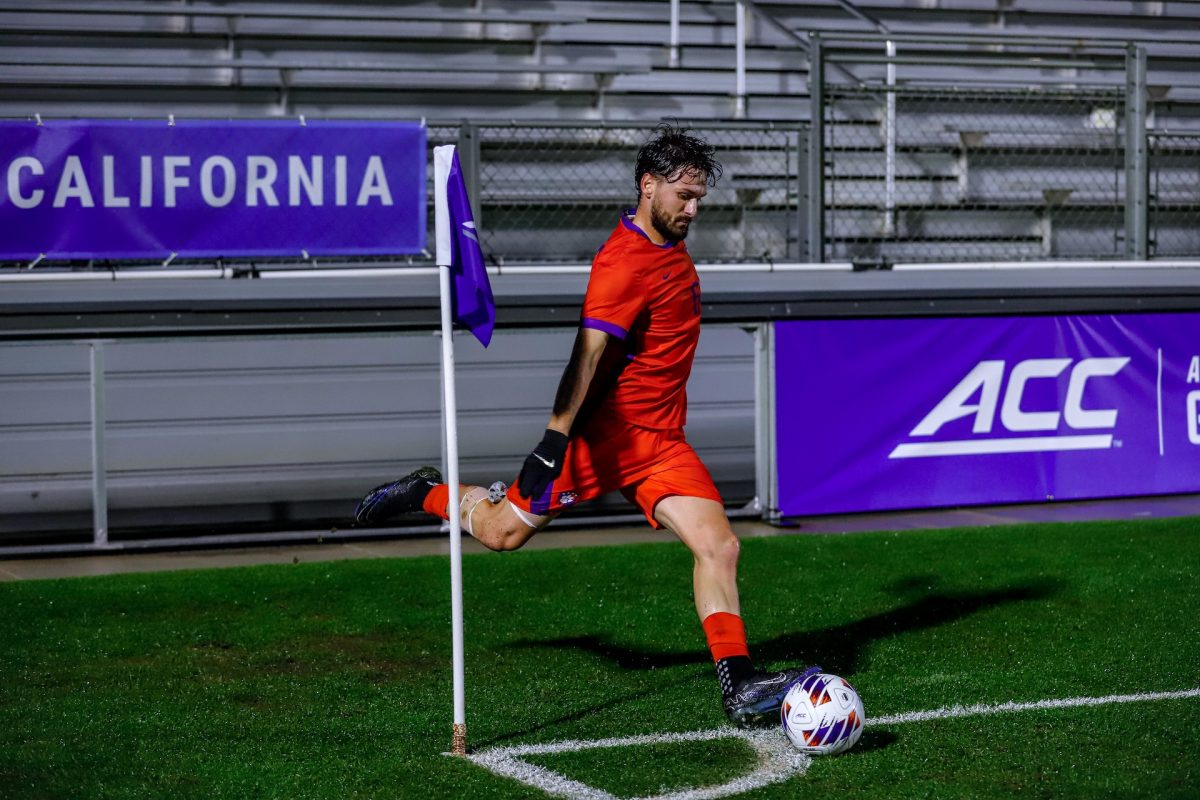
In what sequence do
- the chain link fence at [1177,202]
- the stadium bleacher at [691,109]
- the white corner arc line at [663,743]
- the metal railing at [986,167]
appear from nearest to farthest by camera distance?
1. the white corner arc line at [663,743]
2. the stadium bleacher at [691,109]
3. the metal railing at [986,167]
4. the chain link fence at [1177,202]

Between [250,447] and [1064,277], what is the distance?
6.10 metres

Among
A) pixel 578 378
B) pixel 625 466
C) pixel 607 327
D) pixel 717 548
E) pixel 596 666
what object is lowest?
pixel 596 666

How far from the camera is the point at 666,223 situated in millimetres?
5453

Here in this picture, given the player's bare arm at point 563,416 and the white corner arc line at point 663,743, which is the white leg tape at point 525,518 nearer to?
the player's bare arm at point 563,416

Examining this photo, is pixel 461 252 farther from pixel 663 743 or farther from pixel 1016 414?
pixel 1016 414

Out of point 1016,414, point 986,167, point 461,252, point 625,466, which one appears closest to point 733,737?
point 625,466

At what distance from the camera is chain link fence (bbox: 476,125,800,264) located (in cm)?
1144

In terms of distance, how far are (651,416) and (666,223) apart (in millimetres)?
723

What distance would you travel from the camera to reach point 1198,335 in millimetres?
10984

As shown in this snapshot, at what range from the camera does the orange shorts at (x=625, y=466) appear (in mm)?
5602

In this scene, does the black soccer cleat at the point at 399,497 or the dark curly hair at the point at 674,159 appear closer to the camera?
the dark curly hair at the point at 674,159

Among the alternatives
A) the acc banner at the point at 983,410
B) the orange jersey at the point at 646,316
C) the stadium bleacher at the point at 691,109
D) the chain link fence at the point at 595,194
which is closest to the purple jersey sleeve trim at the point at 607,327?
the orange jersey at the point at 646,316

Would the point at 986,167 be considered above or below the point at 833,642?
above

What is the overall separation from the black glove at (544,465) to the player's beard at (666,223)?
86cm
